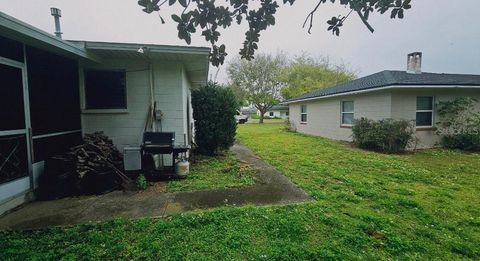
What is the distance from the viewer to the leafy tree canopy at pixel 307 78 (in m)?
29.7

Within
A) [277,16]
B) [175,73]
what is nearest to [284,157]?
[175,73]

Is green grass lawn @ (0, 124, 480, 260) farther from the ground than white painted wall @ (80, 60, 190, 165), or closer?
closer

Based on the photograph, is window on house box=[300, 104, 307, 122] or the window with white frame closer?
the window with white frame

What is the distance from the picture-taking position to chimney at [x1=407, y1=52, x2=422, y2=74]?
1237 cm

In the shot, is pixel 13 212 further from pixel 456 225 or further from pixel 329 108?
pixel 329 108

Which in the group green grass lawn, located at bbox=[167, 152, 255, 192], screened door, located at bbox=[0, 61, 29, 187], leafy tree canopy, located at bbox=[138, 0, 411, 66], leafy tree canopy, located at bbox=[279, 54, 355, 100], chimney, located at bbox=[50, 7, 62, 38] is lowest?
green grass lawn, located at bbox=[167, 152, 255, 192]

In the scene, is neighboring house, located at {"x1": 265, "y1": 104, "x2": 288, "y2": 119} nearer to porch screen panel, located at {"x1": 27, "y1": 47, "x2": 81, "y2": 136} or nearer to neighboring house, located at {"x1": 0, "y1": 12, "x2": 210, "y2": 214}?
neighboring house, located at {"x1": 0, "y1": 12, "x2": 210, "y2": 214}

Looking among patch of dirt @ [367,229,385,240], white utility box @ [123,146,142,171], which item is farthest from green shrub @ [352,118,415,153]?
white utility box @ [123,146,142,171]

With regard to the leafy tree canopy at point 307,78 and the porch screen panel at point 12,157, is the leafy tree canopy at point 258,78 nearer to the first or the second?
the leafy tree canopy at point 307,78

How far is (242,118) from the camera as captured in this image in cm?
3403

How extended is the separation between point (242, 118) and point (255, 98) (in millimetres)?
3892

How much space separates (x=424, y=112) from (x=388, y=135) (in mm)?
2467

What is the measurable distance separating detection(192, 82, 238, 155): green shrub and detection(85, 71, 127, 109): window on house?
2356 mm

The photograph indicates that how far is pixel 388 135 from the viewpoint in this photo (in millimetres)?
9008
